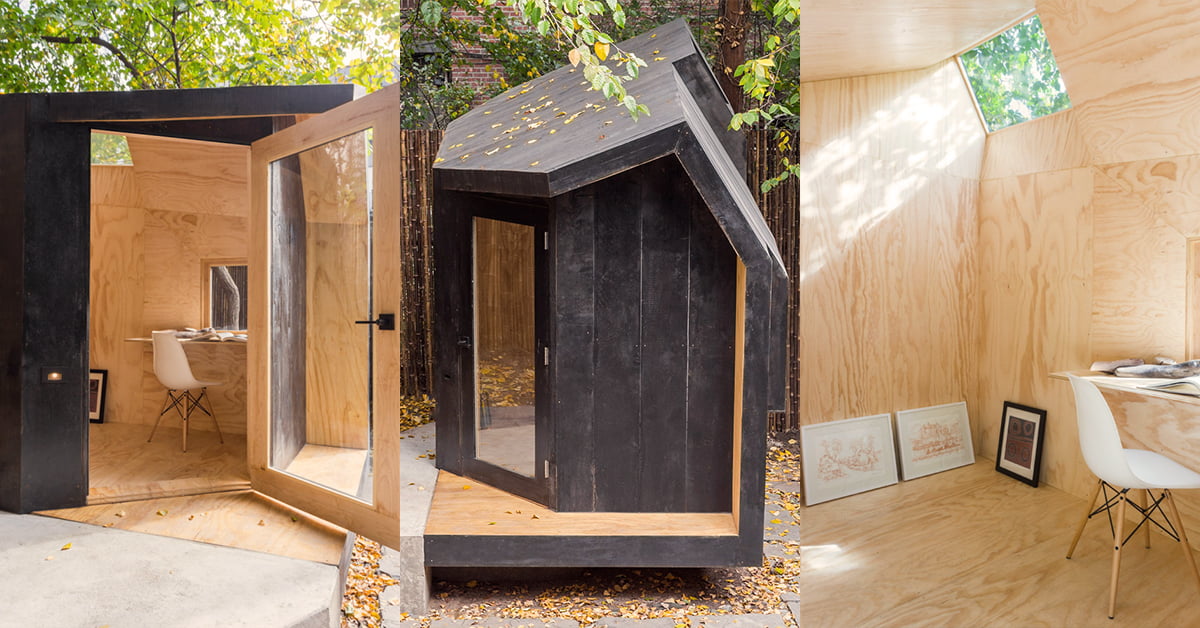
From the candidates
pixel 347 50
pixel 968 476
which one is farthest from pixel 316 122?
pixel 968 476

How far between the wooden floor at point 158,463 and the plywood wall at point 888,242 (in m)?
2.89

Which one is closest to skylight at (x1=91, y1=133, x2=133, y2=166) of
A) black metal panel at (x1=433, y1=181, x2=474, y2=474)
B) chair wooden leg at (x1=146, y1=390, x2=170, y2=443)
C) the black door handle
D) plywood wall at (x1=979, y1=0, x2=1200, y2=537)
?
chair wooden leg at (x1=146, y1=390, x2=170, y2=443)

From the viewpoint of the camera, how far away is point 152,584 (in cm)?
215

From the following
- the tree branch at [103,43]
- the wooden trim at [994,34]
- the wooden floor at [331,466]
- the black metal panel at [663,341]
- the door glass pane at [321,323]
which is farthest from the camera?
the wooden floor at [331,466]

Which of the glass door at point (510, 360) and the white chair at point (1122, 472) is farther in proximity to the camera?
the glass door at point (510, 360)

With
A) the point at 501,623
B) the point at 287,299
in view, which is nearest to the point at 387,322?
the point at 287,299

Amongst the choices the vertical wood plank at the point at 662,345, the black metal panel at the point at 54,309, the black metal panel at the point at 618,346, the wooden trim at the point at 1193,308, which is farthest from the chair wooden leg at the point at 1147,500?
the black metal panel at the point at 54,309

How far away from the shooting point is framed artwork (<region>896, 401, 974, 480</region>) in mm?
1215

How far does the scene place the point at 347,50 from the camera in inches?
82.4

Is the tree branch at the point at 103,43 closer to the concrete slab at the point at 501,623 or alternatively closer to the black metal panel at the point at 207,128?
the black metal panel at the point at 207,128

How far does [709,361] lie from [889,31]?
0.99 metres

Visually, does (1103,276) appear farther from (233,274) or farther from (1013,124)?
(233,274)

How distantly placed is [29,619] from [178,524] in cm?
72

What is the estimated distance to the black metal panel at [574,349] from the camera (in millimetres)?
1836
